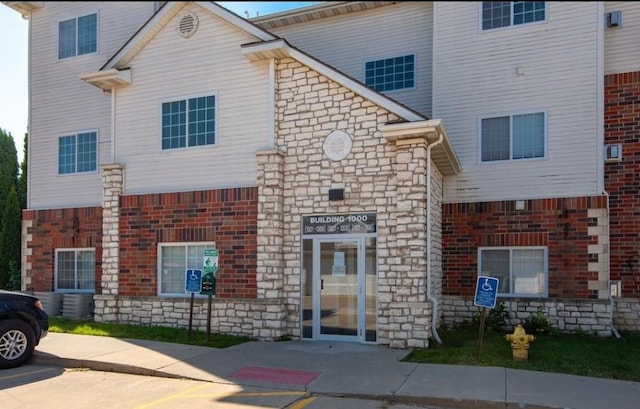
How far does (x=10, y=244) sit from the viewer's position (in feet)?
61.1

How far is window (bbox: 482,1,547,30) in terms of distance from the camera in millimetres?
12841

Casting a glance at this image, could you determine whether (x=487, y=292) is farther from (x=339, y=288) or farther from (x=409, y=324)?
(x=339, y=288)

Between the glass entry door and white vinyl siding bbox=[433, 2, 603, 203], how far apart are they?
3586 mm

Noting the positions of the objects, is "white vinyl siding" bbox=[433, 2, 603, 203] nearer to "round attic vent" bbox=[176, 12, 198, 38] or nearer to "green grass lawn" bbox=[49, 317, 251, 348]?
"round attic vent" bbox=[176, 12, 198, 38]

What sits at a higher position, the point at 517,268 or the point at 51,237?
the point at 51,237

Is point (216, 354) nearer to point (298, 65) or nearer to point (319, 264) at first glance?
point (319, 264)

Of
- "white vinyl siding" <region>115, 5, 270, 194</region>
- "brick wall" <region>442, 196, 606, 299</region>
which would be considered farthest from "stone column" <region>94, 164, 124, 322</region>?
"brick wall" <region>442, 196, 606, 299</region>

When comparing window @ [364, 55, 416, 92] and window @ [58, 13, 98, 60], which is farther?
window @ [58, 13, 98, 60]

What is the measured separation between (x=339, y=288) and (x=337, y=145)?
2904 millimetres

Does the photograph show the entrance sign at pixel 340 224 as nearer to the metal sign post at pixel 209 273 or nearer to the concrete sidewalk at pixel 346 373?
the metal sign post at pixel 209 273

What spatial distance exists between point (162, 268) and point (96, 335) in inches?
79.3

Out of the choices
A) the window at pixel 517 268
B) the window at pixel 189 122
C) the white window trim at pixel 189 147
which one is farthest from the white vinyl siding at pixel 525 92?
the window at pixel 189 122

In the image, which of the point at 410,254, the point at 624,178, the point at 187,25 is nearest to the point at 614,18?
the point at 624,178

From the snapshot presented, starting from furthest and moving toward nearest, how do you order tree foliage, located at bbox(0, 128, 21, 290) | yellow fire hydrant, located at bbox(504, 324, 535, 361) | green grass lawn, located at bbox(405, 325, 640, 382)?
tree foliage, located at bbox(0, 128, 21, 290) → yellow fire hydrant, located at bbox(504, 324, 535, 361) → green grass lawn, located at bbox(405, 325, 640, 382)
